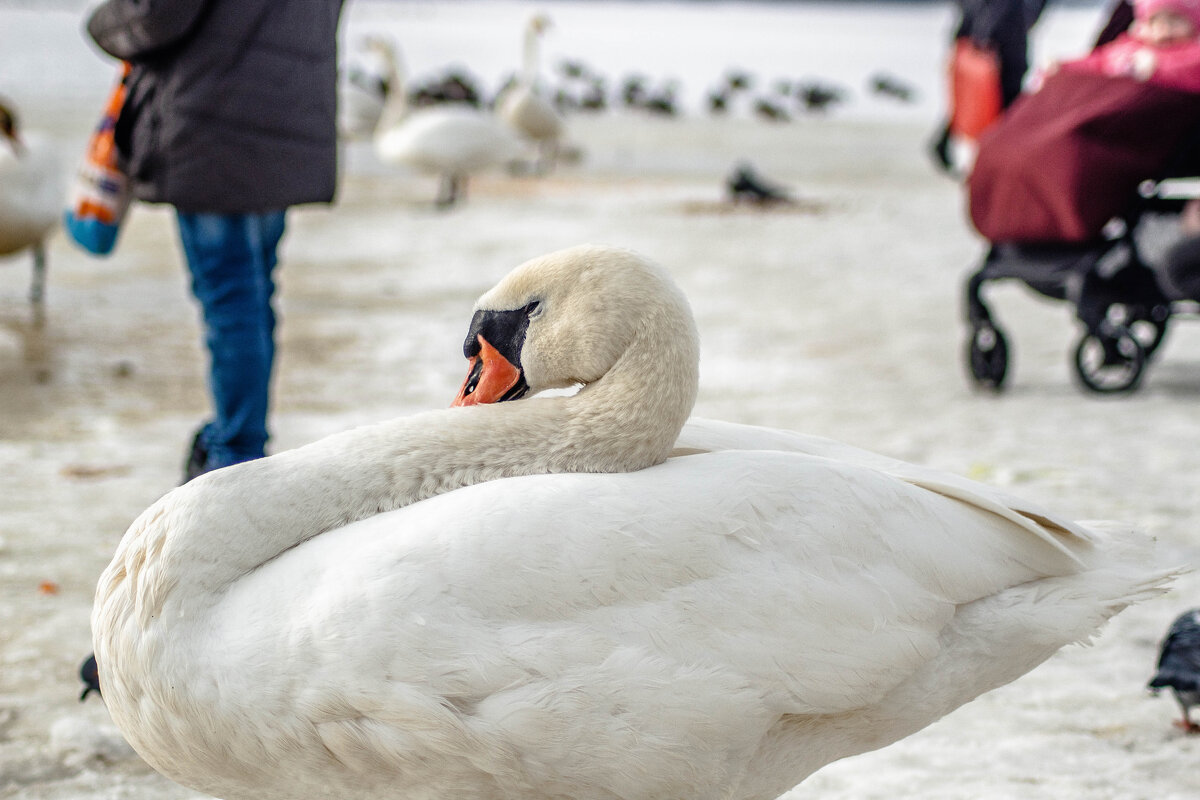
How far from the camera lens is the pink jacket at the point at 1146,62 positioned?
4840mm

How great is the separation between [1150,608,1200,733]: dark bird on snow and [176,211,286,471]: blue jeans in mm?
2311

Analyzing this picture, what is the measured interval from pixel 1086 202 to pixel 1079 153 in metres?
0.20

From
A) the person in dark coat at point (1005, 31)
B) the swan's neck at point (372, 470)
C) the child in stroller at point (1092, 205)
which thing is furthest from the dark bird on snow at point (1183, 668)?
the person in dark coat at point (1005, 31)

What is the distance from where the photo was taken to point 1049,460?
14.7ft

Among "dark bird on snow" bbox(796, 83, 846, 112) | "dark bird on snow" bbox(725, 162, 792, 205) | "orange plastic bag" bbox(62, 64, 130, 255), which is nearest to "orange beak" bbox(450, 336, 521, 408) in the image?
"orange plastic bag" bbox(62, 64, 130, 255)

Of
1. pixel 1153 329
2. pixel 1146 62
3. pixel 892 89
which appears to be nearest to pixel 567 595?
pixel 1146 62

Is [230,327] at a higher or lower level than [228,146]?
lower

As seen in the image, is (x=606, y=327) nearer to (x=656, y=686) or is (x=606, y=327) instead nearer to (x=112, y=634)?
(x=656, y=686)

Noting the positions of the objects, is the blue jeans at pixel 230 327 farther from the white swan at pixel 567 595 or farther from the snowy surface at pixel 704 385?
the white swan at pixel 567 595

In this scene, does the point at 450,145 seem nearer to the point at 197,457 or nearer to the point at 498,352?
the point at 197,457

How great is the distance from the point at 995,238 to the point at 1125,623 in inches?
96.0

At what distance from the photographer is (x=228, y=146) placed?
11.0 ft

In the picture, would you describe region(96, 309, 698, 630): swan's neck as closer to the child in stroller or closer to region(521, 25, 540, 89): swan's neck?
the child in stroller

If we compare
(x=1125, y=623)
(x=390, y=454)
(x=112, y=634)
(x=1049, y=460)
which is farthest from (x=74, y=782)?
(x=1049, y=460)
